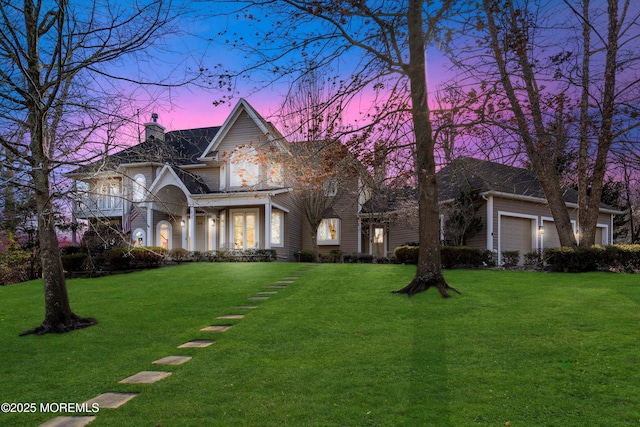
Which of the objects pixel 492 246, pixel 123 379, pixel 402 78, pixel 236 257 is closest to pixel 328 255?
pixel 236 257

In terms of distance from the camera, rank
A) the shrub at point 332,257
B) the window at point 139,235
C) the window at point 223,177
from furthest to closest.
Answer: the window at point 139,235 < the shrub at point 332,257 < the window at point 223,177

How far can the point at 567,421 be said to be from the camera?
3.75m

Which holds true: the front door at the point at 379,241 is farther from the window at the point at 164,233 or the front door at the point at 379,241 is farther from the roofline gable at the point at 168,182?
the window at the point at 164,233

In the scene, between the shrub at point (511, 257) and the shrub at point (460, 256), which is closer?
the shrub at point (460, 256)

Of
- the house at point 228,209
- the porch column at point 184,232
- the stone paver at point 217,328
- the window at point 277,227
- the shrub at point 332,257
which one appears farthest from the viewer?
the porch column at point 184,232

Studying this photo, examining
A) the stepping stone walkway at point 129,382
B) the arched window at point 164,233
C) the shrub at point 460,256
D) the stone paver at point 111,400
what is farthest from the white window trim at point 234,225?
the stone paver at point 111,400

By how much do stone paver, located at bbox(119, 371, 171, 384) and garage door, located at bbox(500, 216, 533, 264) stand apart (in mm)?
18107

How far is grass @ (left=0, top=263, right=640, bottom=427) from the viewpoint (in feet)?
13.3

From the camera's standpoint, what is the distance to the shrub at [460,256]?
16109 mm

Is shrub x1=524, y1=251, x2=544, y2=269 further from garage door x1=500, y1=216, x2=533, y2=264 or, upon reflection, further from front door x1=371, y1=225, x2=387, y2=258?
front door x1=371, y1=225, x2=387, y2=258

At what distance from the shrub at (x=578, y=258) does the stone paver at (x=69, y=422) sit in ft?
46.7

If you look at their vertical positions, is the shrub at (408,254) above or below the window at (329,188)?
A: below

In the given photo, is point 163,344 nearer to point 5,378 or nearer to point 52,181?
point 5,378

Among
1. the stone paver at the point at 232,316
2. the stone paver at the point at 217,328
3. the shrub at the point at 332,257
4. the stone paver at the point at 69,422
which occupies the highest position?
the shrub at the point at 332,257
